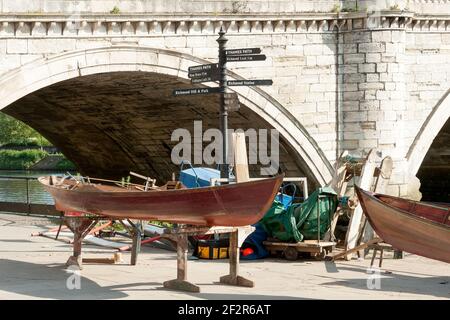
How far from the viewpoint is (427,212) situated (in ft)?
39.8

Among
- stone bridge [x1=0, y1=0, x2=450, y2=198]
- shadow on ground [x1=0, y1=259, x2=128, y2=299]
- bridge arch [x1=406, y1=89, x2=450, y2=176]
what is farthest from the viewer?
bridge arch [x1=406, y1=89, x2=450, y2=176]

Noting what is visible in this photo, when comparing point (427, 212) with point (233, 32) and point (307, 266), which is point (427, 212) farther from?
point (233, 32)

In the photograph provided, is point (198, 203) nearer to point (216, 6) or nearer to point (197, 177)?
point (197, 177)

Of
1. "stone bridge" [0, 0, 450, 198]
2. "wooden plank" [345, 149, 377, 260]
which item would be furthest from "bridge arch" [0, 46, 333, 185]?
"wooden plank" [345, 149, 377, 260]

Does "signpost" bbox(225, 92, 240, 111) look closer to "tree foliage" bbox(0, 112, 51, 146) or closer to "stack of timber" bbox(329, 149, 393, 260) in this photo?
"stack of timber" bbox(329, 149, 393, 260)

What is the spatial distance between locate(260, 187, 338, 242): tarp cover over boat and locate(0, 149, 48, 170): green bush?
1994 inches

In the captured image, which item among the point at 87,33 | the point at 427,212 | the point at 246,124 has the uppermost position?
the point at 87,33

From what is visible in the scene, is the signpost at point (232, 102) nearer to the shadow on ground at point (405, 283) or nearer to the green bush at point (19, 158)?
the shadow on ground at point (405, 283)

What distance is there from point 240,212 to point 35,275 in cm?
272
